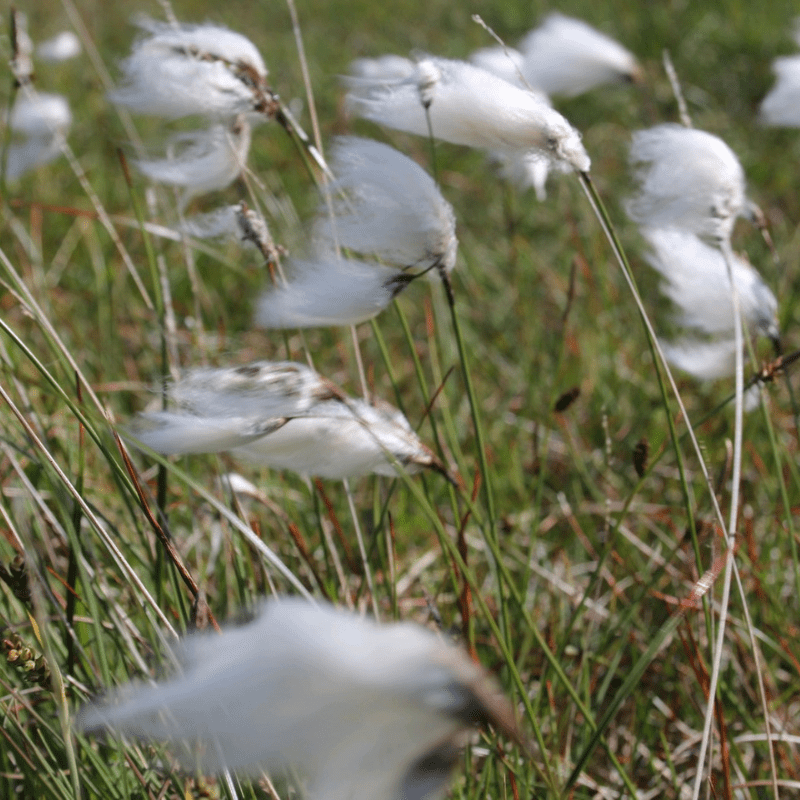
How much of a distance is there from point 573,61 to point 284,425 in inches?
57.2

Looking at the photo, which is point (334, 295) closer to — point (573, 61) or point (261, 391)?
point (261, 391)

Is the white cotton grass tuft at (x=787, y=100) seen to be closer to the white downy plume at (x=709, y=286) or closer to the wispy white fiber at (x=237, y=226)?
the white downy plume at (x=709, y=286)

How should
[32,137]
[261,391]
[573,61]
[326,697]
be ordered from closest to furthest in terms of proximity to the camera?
[326,697] < [261,391] < [573,61] < [32,137]

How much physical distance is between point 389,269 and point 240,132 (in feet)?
1.61

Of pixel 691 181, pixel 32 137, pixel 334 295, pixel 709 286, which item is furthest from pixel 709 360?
pixel 32 137

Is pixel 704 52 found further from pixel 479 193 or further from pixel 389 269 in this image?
pixel 389 269

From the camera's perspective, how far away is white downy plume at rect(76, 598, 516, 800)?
0.39 meters

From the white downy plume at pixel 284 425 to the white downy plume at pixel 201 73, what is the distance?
0.48 m

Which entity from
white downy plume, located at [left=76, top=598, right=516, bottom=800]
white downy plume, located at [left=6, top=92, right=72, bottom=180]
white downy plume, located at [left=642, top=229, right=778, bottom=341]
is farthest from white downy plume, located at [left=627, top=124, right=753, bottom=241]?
white downy plume, located at [left=6, top=92, right=72, bottom=180]

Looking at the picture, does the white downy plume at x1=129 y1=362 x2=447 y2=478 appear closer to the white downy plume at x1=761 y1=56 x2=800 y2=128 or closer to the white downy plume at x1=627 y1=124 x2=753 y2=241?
the white downy plume at x1=627 y1=124 x2=753 y2=241

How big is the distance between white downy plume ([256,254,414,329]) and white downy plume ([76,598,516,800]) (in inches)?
16.8

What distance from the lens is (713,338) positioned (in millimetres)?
2043

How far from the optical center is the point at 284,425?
2.61 ft

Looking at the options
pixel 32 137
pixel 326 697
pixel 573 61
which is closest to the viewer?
pixel 326 697
